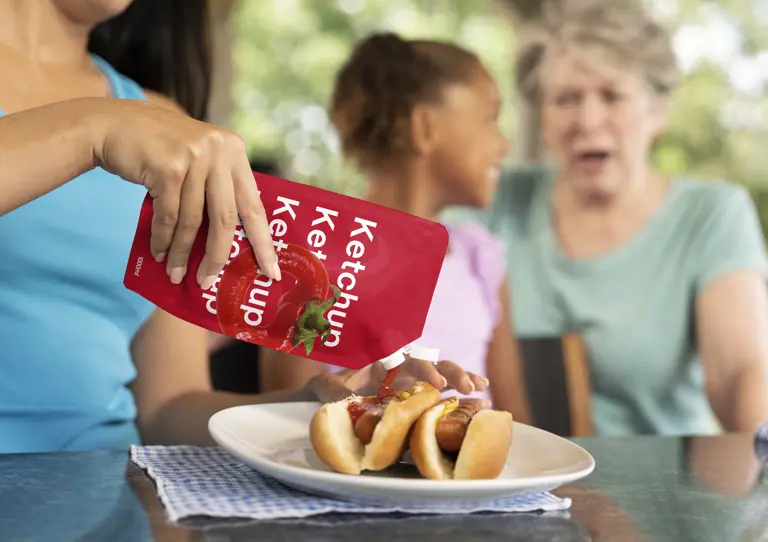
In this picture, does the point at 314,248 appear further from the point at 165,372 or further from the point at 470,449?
the point at 165,372

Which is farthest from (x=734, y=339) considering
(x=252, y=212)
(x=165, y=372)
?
(x=252, y=212)

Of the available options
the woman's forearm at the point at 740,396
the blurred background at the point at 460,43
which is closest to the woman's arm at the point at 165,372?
the blurred background at the point at 460,43

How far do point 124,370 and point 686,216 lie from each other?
4.60 feet

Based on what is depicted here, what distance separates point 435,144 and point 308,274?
4.46 feet

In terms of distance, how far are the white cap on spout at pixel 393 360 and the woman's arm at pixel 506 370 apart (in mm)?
1245

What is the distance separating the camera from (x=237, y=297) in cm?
71

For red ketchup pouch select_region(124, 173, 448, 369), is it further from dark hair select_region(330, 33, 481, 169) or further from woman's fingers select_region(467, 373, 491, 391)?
dark hair select_region(330, 33, 481, 169)

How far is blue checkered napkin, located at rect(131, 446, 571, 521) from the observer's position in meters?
0.59

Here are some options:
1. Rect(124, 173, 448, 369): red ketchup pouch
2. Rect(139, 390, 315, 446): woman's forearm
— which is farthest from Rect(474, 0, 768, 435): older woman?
Rect(124, 173, 448, 369): red ketchup pouch

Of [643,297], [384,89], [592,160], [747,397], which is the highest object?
[384,89]

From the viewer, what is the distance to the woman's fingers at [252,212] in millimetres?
675

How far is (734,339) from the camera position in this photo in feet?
6.50

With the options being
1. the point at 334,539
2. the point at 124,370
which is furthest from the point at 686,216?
the point at 334,539

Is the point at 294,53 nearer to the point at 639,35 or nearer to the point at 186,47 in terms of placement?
the point at 186,47
